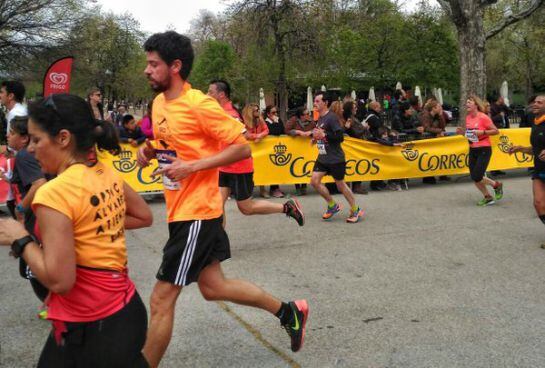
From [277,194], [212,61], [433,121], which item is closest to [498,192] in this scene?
[433,121]

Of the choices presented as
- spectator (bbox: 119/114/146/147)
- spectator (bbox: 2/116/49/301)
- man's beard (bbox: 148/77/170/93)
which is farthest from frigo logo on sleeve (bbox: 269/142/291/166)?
man's beard (bbox: 148/77/170/93)

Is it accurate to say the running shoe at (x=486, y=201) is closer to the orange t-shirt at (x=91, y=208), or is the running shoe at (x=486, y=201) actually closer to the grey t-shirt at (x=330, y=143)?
the grey t-shirt at (x=330, y=143)

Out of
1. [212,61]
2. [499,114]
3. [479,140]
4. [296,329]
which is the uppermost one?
[212,61]

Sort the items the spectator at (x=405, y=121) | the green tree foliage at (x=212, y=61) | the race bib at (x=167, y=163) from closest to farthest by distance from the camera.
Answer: the race bib at (x=167, y=163), the spectator at (x=405, y=121), the green tree foliage at (x=212, y=61)

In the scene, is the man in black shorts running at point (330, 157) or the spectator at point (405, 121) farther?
the spectator at point (405, 121)

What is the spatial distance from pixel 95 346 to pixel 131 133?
345 inches

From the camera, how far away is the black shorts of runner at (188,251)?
3.21m

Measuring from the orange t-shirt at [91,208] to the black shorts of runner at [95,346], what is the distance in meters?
0.22

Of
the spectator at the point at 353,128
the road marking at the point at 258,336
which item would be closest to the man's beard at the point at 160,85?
the road marking at the point at 258,336

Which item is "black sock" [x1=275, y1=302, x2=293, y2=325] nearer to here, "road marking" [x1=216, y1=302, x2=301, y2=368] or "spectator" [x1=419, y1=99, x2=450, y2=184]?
"road marking" [x1=216, y1=302, x2=301, y2=368]

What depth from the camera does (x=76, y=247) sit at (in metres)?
2.11

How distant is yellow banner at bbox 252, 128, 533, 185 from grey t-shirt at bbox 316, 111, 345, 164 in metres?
2.54

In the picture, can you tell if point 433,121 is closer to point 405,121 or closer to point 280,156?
point 405,121

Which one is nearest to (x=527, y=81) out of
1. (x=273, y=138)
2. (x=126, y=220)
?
(x=273, y=138)
